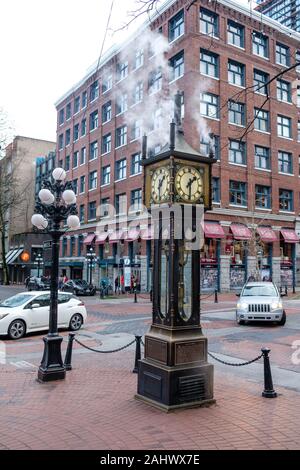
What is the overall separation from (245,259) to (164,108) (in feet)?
57.9

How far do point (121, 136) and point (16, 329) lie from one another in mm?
29253

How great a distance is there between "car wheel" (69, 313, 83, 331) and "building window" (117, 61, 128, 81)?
840 inches

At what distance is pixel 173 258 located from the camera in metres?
6.83

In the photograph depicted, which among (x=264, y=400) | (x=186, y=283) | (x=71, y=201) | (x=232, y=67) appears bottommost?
(x=264, y=400)

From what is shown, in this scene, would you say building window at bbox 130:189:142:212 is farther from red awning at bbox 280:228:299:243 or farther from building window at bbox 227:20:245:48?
building window at bbox 227:20:245:48

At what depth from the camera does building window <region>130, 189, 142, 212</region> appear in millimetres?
36500

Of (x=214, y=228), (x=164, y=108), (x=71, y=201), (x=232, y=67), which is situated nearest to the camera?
(x=71, y=201)

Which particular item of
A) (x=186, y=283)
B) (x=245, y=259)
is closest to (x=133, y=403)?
(x=186, y=283)

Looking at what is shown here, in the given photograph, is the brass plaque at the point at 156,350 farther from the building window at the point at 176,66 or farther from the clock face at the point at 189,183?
the building window at the point at 176,66

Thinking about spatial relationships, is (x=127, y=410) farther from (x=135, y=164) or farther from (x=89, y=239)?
(x=89, y=239)

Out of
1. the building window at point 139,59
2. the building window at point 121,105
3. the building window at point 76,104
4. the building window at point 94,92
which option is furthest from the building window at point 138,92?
the building window at point 76,104

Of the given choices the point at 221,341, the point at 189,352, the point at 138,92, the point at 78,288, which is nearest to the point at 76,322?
the point at 221,341

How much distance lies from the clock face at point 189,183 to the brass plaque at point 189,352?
2.30 metres
